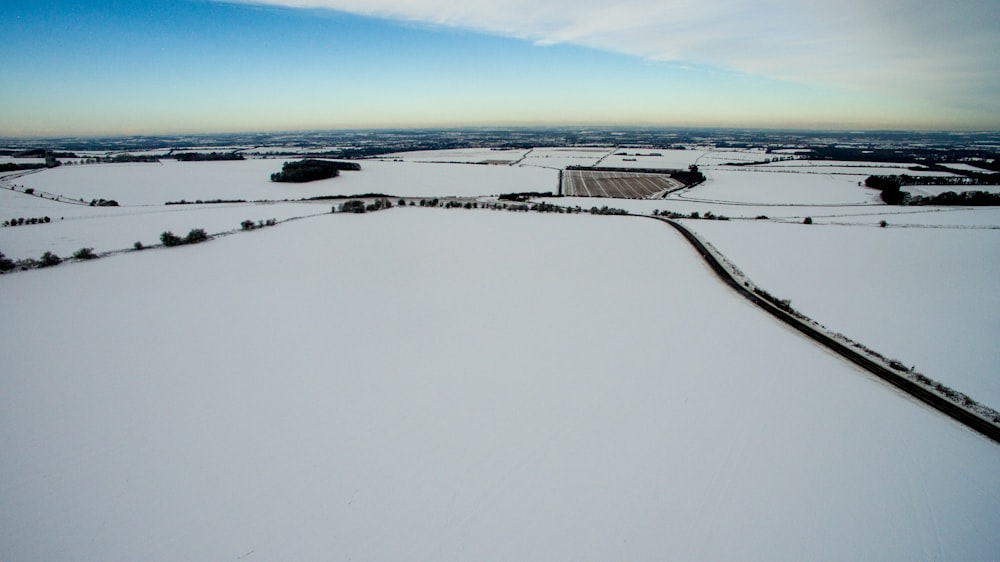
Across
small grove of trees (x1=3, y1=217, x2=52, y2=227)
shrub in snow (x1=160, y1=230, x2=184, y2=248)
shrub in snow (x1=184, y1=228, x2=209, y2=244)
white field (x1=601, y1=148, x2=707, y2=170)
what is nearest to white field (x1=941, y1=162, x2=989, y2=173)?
white field (x1=601, y1=148, x2=707, y2=170)

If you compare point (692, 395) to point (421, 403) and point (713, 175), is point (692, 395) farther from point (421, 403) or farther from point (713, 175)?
point (713, 175)

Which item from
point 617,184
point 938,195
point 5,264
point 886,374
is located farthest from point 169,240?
point 938,195

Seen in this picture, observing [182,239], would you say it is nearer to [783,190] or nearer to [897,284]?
[897,284]

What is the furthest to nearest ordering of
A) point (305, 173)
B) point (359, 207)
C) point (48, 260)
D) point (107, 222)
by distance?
point (305, 173) → point (359, 207) → point (107, 222) → point (48, 260)

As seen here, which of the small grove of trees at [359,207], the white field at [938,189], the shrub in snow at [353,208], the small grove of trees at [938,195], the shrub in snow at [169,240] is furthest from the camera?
the white field at [938,189]

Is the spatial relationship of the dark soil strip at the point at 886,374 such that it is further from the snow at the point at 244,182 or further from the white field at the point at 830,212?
the snow at the point at 244,182

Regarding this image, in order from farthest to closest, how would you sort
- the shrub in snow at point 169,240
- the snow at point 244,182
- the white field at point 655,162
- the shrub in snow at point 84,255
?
the white field at point 655,162, the snow at point 244,182, the shrub in snow at point 169,240, the shrub in snow at point 84,255

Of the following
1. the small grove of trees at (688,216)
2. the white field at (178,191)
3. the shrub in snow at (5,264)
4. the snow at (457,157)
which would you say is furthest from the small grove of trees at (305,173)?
the small grove of trees at (688,216)
